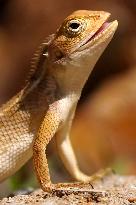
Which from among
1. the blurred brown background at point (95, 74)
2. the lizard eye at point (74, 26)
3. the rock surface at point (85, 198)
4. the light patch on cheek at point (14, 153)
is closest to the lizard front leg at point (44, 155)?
the rock surface at point (85, 198)

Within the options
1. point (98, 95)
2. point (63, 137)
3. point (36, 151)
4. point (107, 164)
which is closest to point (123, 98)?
point (98, 95)

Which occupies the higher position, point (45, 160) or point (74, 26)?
point (74, 26)

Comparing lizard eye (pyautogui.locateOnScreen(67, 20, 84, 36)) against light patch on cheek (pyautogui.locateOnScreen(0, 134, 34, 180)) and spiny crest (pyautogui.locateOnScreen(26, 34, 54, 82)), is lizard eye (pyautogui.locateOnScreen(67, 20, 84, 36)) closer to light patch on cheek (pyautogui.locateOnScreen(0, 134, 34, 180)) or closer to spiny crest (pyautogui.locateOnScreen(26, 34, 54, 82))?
spiny crest (pyautogui.locateOnScreen(26, 34, 54, 82))

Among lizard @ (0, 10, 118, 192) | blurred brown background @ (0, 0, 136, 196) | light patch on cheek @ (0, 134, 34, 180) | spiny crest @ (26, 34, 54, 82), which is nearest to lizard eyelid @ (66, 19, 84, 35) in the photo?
lizard @ (0, 10, 118, 192)

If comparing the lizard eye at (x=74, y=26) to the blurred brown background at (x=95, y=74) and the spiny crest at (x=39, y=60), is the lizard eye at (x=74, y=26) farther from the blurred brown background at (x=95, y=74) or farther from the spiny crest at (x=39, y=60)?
the blurred brown background at (x=95, y=74)

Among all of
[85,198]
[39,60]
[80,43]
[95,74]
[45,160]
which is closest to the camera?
[85,198]

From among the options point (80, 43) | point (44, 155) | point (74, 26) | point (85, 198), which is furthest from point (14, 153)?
point (74, 26)

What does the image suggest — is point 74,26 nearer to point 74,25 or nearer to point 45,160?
point 74,25
